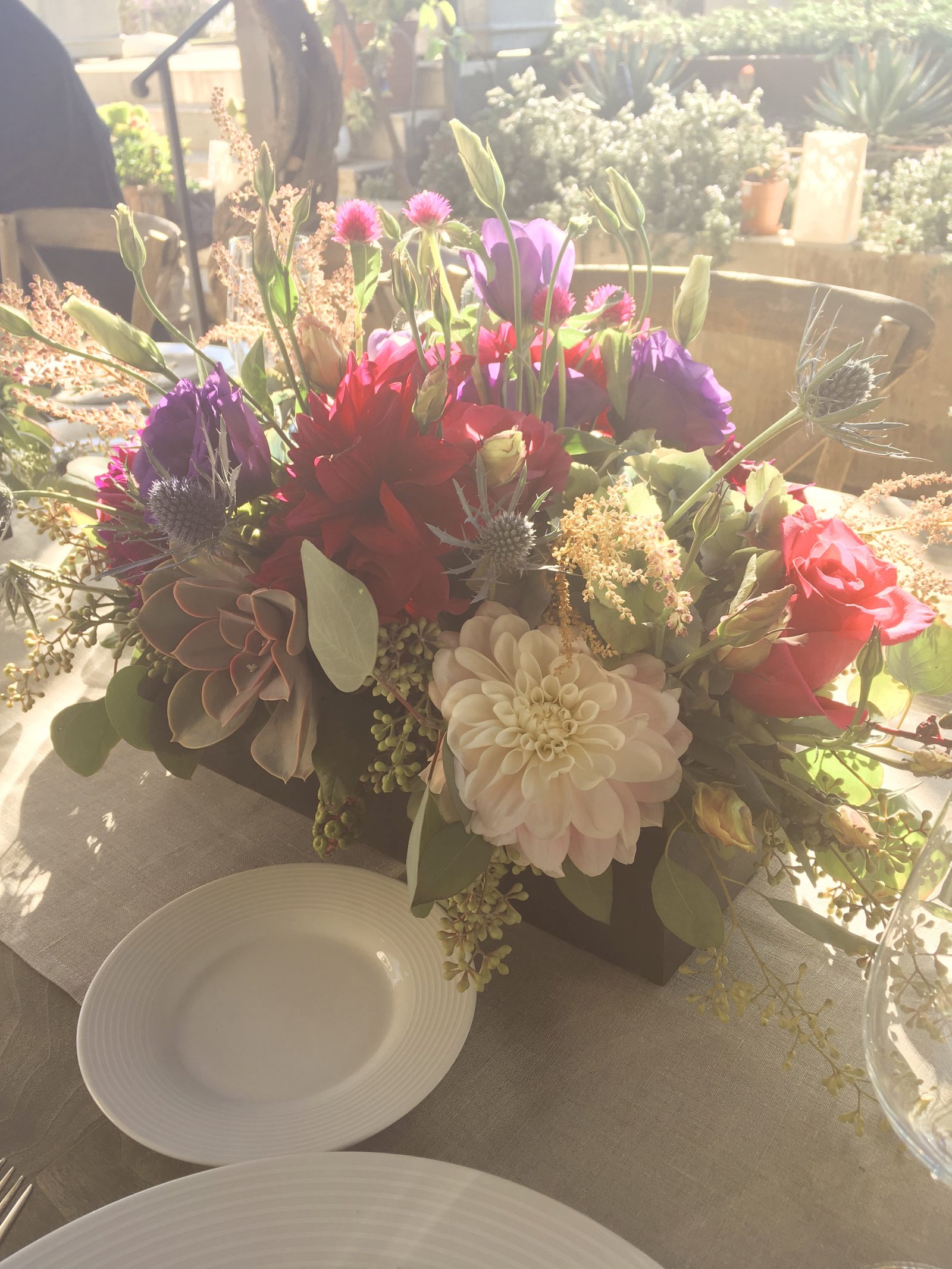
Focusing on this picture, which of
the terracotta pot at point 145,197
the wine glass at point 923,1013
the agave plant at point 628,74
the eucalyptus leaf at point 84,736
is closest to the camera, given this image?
the wine glass at point 923,1013

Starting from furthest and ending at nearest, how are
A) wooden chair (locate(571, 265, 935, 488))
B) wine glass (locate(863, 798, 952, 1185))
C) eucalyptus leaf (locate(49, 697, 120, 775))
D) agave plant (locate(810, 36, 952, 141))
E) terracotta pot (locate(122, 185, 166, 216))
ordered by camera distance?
terracotta pot (locate(122, 185, 166, 216)) < agave plant (locate(810, 36, 952, 141)) < wooden chair (locate(571, 265, 935, 488)) < eucalyptus leaf (locate(49, 697, 120, 775)) < wine glass (locate(863, 798, 952, 1185))

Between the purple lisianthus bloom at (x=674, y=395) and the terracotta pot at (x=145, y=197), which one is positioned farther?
the terracotta pot at (x=145, y=197)

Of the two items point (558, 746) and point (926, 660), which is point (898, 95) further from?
point (558, 746)

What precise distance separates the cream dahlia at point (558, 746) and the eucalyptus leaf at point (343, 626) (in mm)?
35

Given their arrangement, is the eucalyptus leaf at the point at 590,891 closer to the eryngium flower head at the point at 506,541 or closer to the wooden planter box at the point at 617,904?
the wooden planter box at the point at 617,904

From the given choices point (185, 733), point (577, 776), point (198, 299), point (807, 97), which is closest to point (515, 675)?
point (577, 776)

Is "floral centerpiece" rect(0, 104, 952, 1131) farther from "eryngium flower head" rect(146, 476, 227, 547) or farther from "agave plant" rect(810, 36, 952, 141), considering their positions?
"agave plant" rect(810, 36, 952, 141)

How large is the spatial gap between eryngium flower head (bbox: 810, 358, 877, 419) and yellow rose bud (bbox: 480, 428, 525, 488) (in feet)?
0.38

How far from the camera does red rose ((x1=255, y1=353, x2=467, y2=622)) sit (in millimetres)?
391

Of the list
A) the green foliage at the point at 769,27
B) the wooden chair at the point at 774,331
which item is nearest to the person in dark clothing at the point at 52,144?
the wooden chair at the point at 774,331

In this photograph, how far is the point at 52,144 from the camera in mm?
2854

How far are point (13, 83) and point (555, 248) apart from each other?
9.77 feet

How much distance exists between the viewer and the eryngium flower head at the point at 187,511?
37 centimetres

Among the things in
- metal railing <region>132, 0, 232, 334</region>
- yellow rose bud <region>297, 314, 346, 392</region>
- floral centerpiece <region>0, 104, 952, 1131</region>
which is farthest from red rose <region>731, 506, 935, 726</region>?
metal railing <region>132, 0, 232, 334</region>
